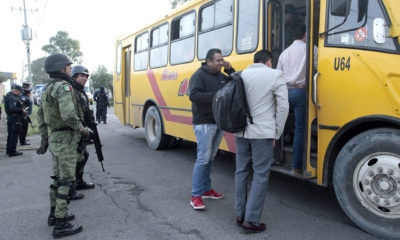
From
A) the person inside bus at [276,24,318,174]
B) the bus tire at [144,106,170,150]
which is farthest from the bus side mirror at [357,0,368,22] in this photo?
the bus tire at [144,106,170,150]

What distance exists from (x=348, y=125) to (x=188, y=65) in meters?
3.61

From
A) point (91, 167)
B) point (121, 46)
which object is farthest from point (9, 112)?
point (121, 46)

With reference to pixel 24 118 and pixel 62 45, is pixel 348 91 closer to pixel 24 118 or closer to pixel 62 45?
pixel 24 118

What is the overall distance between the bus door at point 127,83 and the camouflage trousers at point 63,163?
5694 millimetres

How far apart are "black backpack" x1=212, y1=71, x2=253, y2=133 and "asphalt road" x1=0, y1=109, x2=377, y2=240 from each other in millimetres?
1064

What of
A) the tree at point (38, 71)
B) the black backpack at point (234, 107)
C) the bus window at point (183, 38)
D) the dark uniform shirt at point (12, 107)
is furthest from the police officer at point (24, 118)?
the tree at point (38, 71)

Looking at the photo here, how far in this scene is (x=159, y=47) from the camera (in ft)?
24.3

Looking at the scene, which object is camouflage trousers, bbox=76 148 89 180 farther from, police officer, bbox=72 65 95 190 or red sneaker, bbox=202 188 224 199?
red sneaker, bbox=202 188 224 199

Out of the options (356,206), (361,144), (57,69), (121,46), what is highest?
(121,46)

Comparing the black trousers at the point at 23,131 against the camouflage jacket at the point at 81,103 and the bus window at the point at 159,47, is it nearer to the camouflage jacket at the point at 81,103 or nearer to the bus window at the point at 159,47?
the bus window at the point at 159,47

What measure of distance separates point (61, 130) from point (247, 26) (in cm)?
283

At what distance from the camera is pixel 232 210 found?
386 centimetres

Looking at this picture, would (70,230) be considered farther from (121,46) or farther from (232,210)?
(121,46)

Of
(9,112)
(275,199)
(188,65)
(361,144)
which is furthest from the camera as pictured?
(9,112)
